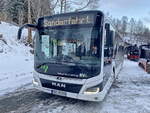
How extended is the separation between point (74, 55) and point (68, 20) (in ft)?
3.89

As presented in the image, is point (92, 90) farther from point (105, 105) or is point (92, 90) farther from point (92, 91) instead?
point (105, 105)

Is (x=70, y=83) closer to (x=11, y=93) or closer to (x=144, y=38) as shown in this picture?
(x=11, y=93)

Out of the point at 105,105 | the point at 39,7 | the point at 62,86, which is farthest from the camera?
the point at 39,7

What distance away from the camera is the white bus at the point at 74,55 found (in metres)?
6.34

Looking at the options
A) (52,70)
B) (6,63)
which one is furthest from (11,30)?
(52,70)

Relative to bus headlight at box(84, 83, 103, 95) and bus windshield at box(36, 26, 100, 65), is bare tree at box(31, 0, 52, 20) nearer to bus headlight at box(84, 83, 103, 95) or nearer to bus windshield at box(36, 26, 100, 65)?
bus windshield at box(36, 26, 100, 65)

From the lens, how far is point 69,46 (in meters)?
6.80

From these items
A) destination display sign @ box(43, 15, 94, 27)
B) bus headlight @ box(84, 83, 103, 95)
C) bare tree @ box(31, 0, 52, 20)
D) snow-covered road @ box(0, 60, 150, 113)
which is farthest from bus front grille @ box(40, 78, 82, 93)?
bare tree @ box(31, 0, 52, 20)

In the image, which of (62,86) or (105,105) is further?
(105,105)

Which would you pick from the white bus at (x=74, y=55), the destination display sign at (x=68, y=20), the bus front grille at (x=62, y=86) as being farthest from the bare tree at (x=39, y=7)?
the bus front grille at (x=62, y=86)

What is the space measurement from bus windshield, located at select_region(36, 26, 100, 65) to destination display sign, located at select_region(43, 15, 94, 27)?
174 millimetres

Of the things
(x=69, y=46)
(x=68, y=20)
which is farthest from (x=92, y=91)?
(x=68, y=20)

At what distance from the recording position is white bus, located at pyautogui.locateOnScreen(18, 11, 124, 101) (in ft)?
20.8

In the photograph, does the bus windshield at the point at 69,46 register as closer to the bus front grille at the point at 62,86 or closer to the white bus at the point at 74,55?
the white bus at the point at 74,55
